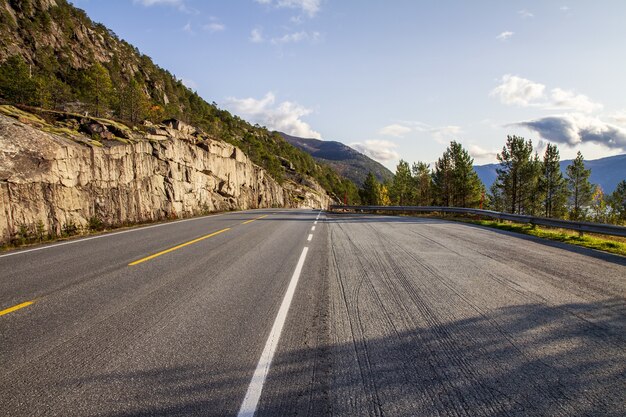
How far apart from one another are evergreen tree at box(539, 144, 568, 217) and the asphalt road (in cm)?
5428

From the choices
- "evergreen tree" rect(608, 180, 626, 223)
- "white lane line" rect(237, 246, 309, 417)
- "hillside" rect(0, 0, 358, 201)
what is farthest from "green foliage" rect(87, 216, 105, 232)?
"evergreen tree" rect(608, 180, 626, 223)

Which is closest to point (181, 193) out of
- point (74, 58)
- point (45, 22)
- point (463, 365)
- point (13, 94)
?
point (13, 94)

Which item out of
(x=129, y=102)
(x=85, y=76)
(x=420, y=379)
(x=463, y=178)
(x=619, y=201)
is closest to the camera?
(x=420, y=379)

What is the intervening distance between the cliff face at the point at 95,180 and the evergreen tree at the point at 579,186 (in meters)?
57.1

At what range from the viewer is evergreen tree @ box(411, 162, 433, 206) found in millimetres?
69250

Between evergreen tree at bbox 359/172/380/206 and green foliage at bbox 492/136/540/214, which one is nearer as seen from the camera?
green foliage at bbox 492/136/540/214

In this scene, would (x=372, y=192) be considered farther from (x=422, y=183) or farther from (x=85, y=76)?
(x=85, y=76)

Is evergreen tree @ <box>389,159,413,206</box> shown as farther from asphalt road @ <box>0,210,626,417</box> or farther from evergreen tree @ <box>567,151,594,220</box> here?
asphalt road @ <box>0,210,626,417</box>

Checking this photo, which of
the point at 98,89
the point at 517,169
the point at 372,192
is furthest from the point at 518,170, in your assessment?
the point at 98,89

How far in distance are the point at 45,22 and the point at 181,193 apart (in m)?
76.1

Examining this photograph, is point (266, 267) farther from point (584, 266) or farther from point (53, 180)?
point (53, 180)

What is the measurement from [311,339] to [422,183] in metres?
Answer: 71.2

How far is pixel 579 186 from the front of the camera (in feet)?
172

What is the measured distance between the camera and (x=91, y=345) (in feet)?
10.9
